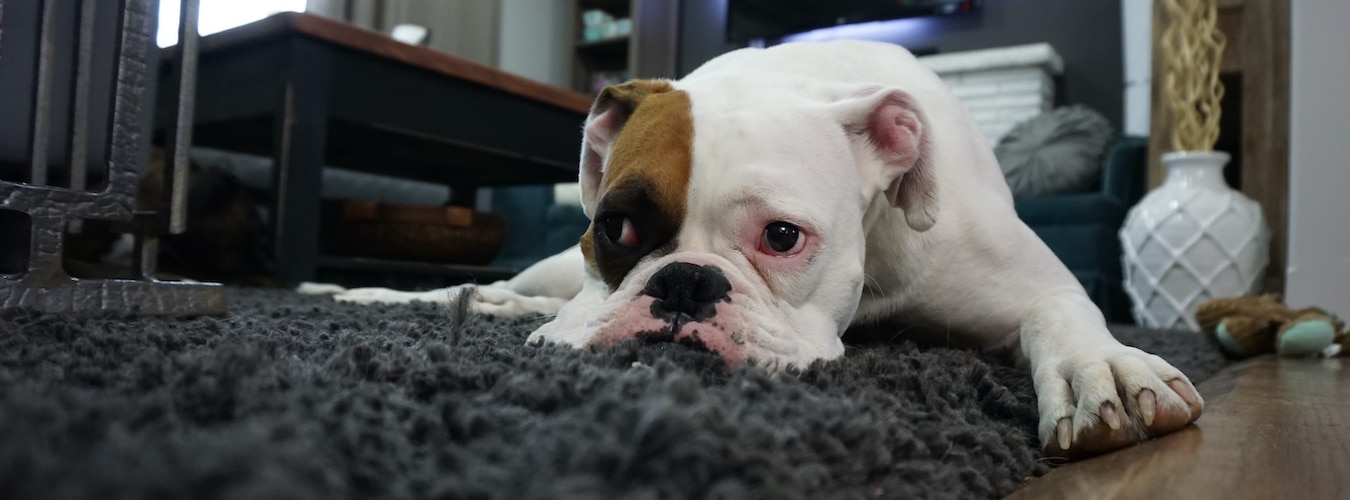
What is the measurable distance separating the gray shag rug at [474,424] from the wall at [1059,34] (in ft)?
13.0

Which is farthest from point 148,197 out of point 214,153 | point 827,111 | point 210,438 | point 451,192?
point 210,438

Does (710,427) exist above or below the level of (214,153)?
below

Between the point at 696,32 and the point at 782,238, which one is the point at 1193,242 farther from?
the point at 696,32

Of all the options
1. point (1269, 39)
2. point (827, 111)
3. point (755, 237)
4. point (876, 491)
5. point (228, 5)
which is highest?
point (228, 5)

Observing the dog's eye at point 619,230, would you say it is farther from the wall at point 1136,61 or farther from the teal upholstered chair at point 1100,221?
the wall at point 1136,61

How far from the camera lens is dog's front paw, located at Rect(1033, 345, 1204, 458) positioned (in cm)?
76

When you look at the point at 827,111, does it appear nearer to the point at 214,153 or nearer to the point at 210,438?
the point at 210,438

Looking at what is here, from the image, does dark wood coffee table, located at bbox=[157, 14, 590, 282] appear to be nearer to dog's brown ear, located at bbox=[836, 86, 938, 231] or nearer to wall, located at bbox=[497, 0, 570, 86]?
dog's brown ear, located at bbox=[836, 86, 938, 231]

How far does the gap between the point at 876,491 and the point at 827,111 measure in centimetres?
59

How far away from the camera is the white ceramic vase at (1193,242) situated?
281 cm

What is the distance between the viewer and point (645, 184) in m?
0.93

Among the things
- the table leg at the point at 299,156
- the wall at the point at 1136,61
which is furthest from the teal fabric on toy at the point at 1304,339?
the wall at the point at 1136,61

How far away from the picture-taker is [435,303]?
167 centimetres

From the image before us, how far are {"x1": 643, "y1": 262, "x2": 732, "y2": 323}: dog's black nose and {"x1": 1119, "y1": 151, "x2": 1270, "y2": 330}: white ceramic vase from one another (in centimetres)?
247
